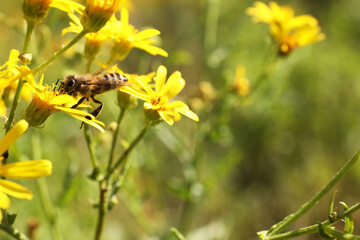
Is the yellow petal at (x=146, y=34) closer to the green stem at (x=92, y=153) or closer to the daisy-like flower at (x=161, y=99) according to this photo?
the daisy-like flower at (x=161, y=99)

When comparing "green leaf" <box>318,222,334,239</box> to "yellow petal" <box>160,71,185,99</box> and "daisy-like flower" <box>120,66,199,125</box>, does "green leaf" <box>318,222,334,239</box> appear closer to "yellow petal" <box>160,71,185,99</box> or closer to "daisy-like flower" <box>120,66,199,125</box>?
"daisy-like flower" <box>120,66,199,125</box>

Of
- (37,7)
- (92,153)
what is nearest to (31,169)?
(92,153)

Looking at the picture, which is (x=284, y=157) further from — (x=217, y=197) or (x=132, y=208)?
(x=132, y=208)

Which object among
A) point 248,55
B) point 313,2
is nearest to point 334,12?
point 248,55

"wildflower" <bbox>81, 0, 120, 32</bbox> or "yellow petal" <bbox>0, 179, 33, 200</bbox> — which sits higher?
"wildflower" <bbox>81, 0, 120, 32</bbox>

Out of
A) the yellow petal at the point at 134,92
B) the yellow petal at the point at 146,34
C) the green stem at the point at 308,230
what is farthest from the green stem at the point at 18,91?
the green stem at the point at 308,230

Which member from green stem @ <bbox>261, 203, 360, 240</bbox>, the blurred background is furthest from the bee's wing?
the blurred background
